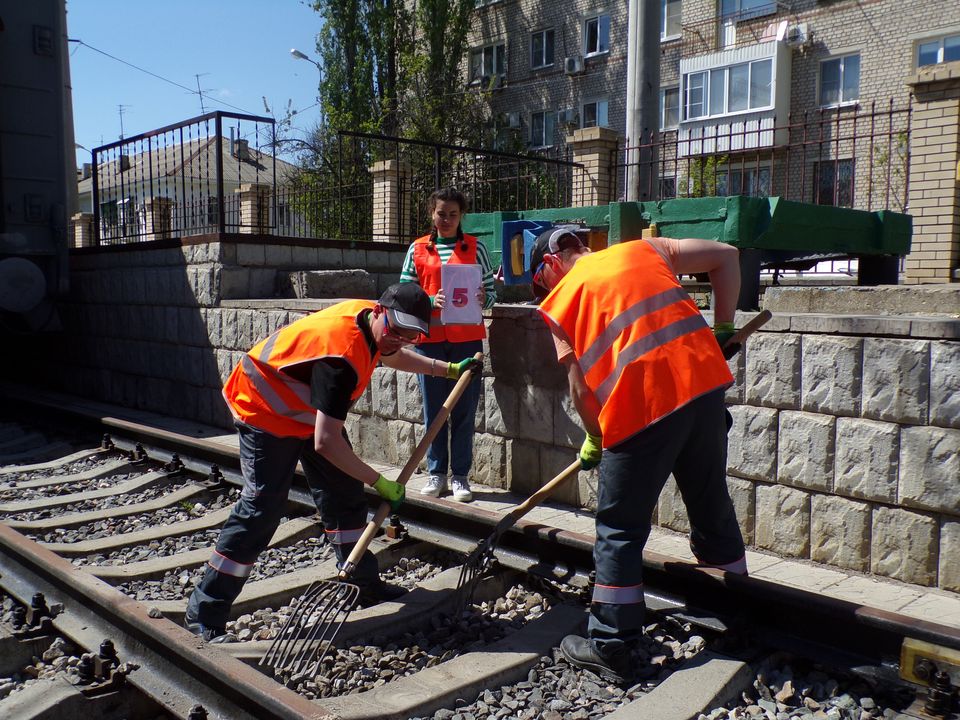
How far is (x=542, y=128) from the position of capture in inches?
1196

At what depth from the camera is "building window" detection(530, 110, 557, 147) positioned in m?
30.1

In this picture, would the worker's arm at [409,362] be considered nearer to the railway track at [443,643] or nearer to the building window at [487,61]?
the railway track at [443,643]

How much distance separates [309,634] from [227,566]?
558 millimetres

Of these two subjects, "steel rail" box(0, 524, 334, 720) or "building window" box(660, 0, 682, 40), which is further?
"building window" box(660, 0, 682, 40)

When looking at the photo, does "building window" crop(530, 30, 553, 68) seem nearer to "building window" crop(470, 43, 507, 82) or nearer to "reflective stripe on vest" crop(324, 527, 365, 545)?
"building window" crop(470, 43, 507, 82)

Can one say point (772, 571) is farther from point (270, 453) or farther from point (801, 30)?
point (801, 30)

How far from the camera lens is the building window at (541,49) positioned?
99.2 ft

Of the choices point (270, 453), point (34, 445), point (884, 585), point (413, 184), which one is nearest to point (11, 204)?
point (34, 445)

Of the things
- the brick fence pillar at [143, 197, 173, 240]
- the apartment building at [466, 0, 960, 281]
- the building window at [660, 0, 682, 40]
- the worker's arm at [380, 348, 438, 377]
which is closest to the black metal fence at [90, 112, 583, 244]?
the brick fence pillar at [143, 197, 173, 240]

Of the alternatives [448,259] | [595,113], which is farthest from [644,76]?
[595,113]

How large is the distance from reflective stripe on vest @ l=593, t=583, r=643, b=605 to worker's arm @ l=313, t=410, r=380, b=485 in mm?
1034

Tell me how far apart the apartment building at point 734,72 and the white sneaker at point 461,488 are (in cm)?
1010

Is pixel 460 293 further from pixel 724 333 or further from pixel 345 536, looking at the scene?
pixel 724 333

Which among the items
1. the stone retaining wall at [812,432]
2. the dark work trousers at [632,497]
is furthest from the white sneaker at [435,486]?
the dark work trousers at [632,497]
